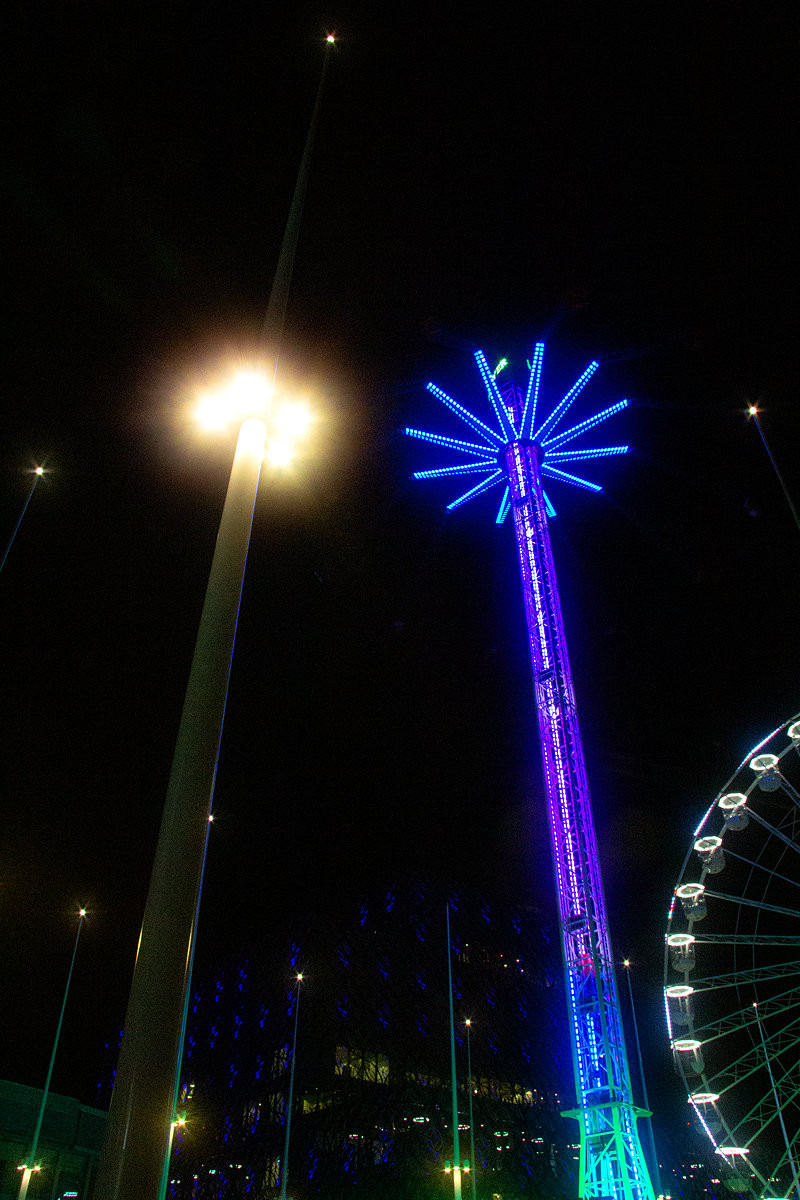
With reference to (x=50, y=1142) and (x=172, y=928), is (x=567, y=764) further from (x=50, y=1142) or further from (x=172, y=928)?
(x=50, y=1142)

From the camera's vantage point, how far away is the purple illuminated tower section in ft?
52.2

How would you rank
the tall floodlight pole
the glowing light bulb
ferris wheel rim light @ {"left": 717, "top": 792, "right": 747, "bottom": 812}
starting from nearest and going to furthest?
1. the tall floodlight pole
2. the glowing light bulb
3. ferris wheel rim light @ {"left": 717, "top": 792, "right": 747, "bottom": 812}

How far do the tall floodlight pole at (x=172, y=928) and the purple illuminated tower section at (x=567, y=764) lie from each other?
51.2ft

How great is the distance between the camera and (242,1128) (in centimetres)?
4534

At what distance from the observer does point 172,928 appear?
361cm

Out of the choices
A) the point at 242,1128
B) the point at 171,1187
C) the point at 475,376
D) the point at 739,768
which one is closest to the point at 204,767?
the point at 739,768

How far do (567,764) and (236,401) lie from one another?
15.8 meters

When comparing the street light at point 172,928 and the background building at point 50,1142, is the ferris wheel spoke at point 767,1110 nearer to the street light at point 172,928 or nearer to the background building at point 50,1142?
the street light at point 172,928

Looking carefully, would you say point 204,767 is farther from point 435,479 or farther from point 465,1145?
point 465,1145

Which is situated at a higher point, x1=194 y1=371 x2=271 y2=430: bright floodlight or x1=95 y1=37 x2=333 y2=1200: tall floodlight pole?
x1=194 y1=371 x2=271 y2=430: bright floodlight

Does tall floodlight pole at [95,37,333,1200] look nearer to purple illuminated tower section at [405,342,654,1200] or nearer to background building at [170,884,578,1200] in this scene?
purple illuminated tower section at [405,342,654,1200]

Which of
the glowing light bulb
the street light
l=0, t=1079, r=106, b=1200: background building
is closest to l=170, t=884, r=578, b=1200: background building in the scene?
l=0, t=1079, r=106, b=1200: background building

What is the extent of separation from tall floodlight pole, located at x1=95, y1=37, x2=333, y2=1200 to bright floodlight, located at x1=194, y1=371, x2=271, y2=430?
947mm

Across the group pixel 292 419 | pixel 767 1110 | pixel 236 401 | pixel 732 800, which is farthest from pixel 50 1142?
pixel 236 401
